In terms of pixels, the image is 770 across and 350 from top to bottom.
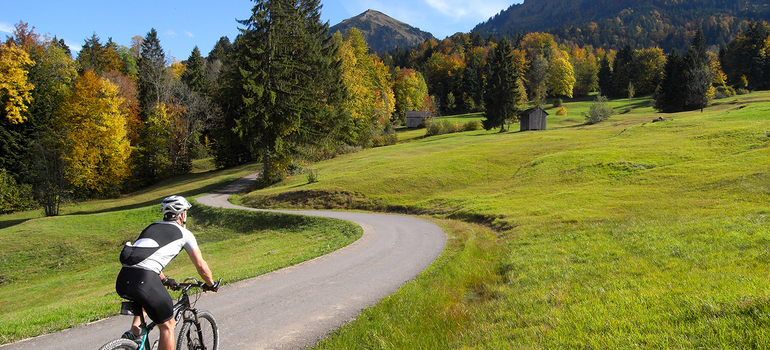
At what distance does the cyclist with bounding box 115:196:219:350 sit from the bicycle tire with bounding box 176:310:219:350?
0.48m

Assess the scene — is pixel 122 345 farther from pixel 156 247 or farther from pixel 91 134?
pixel 91 134

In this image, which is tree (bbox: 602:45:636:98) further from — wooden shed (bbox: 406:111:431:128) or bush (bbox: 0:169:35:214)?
bush (bbox: 0:169:35:214)

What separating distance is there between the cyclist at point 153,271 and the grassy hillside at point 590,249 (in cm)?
269

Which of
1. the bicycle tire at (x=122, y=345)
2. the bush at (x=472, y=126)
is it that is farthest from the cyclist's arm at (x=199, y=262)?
the bush at (x=472, y=126)

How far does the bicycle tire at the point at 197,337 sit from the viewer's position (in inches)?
215

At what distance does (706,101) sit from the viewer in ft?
229

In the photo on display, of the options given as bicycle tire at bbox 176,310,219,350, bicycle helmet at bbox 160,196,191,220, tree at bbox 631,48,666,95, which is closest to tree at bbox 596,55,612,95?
tree at bbox 631,48,666,95

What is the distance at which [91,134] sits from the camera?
39.9m

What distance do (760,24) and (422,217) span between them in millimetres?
121121

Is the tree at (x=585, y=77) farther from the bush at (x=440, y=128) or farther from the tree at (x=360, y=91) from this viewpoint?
the tree at (x=360, y=91)

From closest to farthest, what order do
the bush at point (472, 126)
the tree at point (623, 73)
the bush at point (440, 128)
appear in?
the bush at point (440, 128)
the bush at point (472, 126)
the tree at point (623, 73)

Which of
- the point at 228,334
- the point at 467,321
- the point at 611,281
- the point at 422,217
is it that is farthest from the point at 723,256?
the point at 422,217

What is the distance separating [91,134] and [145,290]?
145ft

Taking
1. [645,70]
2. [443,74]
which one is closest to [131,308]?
[443,74]
